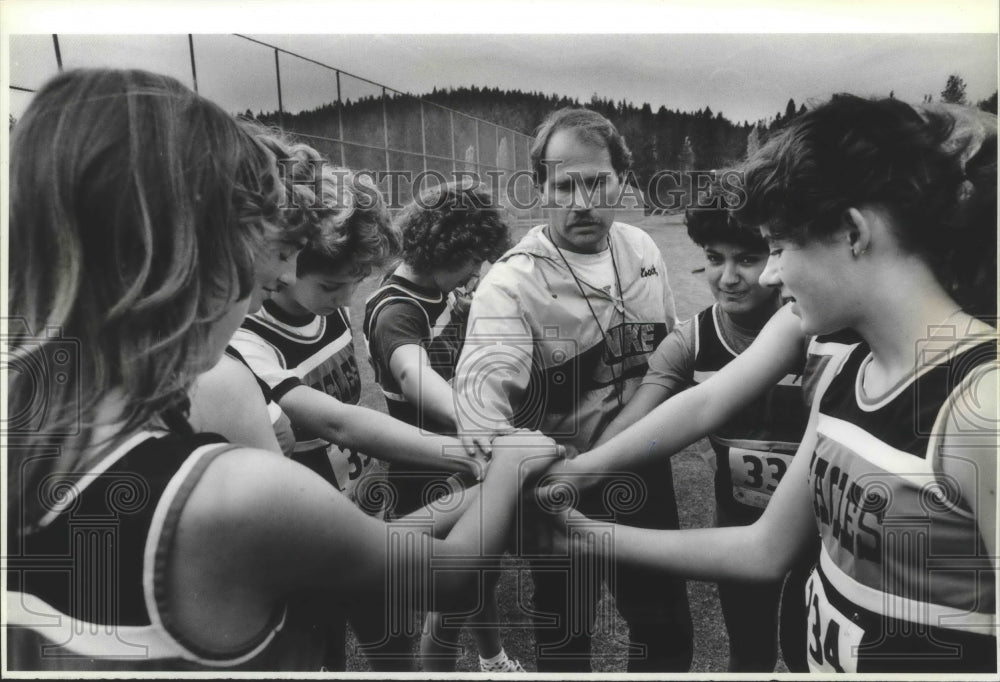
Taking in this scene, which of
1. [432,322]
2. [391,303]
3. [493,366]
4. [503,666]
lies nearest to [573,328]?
[493,366]

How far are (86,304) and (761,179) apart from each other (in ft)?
5.22

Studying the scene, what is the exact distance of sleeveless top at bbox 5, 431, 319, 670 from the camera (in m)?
1.45

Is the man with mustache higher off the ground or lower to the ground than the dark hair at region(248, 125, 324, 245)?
lower

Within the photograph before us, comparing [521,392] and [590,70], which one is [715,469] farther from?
[590,70]

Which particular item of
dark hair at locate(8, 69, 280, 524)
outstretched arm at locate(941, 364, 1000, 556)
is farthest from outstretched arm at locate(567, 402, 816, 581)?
dark hair at locate(8, 69, 280, 524)

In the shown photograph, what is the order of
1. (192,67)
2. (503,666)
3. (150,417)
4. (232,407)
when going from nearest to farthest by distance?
1. (150,417)
2. (232,407)
3. (192,67)
4. (503,666)

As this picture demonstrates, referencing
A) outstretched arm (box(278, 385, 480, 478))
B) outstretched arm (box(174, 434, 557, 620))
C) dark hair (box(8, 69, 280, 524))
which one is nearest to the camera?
outstretched arm (box(174, 434, 557, 620))

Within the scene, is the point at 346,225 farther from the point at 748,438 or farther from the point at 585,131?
the point at 748,438

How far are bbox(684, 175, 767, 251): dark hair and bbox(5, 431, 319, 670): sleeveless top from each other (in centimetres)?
127

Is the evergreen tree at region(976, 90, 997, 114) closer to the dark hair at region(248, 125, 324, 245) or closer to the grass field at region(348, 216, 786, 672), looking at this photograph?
the grass field at region(348, 216, 786, 672)

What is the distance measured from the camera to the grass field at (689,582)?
208 cm

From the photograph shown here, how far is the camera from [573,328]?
6.86 ft

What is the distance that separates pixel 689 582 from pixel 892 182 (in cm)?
114

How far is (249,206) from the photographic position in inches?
73.7
